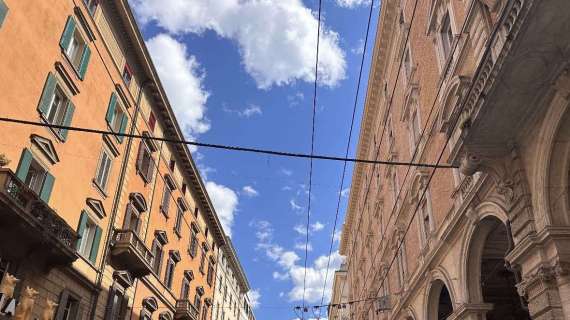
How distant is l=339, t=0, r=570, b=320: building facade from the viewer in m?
8.05

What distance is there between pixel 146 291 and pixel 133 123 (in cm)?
819

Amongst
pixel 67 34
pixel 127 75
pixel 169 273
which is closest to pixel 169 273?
pixel 169 273

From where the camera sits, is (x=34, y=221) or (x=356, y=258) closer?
(x=34, y=221)

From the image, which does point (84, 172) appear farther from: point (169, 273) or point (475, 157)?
point (475, 157)

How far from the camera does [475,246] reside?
498 inches

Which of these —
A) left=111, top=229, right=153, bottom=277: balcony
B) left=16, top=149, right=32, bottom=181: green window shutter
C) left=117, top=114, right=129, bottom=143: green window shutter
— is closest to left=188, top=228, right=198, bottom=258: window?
left=111, top=229, right=153, bottom=277: balcony

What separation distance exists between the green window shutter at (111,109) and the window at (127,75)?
5.40 ft

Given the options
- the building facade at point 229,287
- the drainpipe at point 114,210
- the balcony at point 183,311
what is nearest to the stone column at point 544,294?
the drainpipe at point 114,210

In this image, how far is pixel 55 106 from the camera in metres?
17.0

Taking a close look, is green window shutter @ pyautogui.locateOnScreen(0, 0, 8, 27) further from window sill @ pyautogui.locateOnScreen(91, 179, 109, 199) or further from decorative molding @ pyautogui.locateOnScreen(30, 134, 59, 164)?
window sill @ pyautogui.locateOnScreen(91, 179, 109, 199)

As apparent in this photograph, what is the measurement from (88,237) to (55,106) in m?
5.27

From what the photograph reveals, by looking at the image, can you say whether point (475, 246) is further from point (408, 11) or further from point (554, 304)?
point (408, 11)

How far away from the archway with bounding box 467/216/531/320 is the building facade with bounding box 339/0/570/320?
0.15 ft

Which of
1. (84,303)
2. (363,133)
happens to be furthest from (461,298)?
(363,133)
